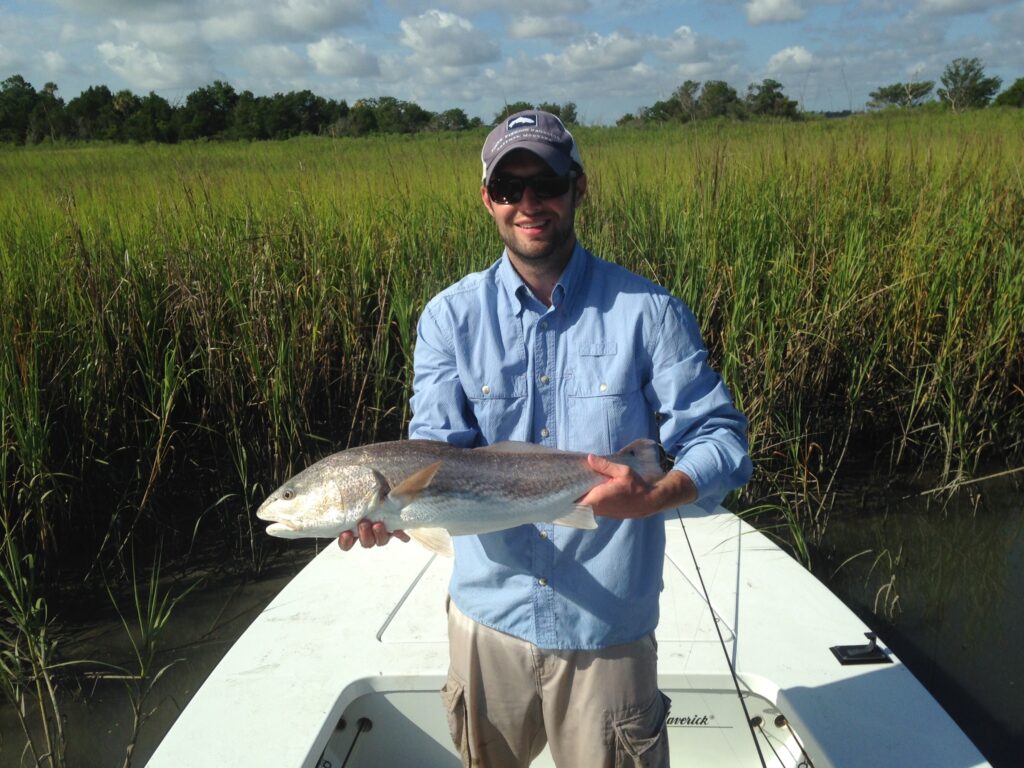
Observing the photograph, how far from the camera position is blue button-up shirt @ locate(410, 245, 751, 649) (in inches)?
83.1

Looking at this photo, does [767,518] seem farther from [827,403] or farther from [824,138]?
[824,138]

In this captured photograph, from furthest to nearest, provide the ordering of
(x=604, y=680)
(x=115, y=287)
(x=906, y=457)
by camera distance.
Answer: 1. (x=906, y=457)
2. (x=115, y=287)
3. (x=604, y=680)

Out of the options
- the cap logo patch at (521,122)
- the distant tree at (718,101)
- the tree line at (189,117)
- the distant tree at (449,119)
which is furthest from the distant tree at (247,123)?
the cap logo patch at (521,122)

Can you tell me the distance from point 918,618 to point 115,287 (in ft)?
16.8

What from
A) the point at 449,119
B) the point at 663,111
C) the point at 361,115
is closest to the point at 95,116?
the point at 361,115

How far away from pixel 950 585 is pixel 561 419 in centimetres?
381

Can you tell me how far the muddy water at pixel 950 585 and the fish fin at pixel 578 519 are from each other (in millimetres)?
2685

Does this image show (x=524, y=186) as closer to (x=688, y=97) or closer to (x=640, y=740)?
(x=640, y=740)

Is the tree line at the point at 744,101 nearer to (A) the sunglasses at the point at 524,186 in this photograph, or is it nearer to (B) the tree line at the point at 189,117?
(B) the tree line at the point at 189,117

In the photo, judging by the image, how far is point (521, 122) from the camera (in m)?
2.21

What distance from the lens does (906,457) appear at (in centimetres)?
611

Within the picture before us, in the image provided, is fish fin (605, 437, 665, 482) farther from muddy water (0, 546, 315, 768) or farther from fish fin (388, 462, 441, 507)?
muddy water (0, 546, 315, 768)

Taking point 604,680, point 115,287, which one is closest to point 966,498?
point 604,680

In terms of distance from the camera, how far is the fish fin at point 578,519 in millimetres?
2047
